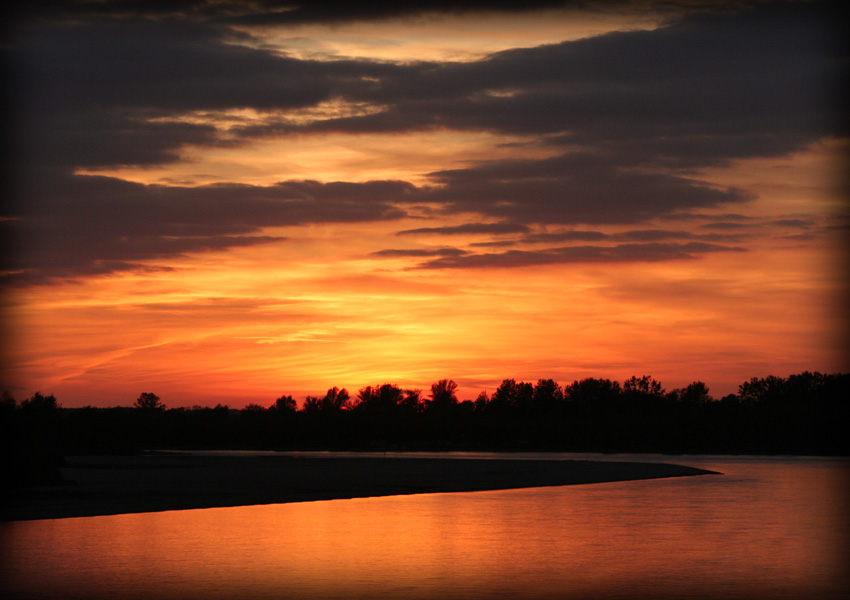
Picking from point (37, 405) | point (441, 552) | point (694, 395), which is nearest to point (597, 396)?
point (694, 395)

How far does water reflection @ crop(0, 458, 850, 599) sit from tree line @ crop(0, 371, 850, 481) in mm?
91798

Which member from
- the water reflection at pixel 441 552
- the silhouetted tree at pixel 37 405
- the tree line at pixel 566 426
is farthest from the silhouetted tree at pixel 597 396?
the water reflection at pixel 441 552

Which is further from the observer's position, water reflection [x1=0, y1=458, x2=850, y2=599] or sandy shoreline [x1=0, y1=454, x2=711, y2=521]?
sandy shoreline [x1=0, y1=454, x2=711, y2=521]

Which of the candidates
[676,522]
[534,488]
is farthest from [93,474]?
[676,522]

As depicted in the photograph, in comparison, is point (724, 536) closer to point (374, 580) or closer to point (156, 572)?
point (374, 580)

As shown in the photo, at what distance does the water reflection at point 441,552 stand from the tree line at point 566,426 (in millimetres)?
91798

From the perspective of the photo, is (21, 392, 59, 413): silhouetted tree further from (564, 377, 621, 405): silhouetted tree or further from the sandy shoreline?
(564, 377, 621, 405): silhouetted tree

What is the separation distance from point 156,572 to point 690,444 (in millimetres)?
136511

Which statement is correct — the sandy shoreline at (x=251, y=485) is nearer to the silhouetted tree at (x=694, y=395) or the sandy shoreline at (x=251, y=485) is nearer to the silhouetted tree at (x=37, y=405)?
the silhouetted tree at (x=37, y=405)

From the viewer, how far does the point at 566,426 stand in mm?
165625

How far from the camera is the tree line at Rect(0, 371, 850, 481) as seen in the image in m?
143

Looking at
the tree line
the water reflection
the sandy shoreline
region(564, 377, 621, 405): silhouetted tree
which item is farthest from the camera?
region(564, 377, 621, 405): silhouetted tree

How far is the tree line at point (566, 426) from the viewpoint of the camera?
142875mm

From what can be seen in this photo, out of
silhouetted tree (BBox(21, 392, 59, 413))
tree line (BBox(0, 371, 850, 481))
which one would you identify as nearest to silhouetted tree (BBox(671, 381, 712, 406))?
tree line (BBox(0, 371, 850, 481))
